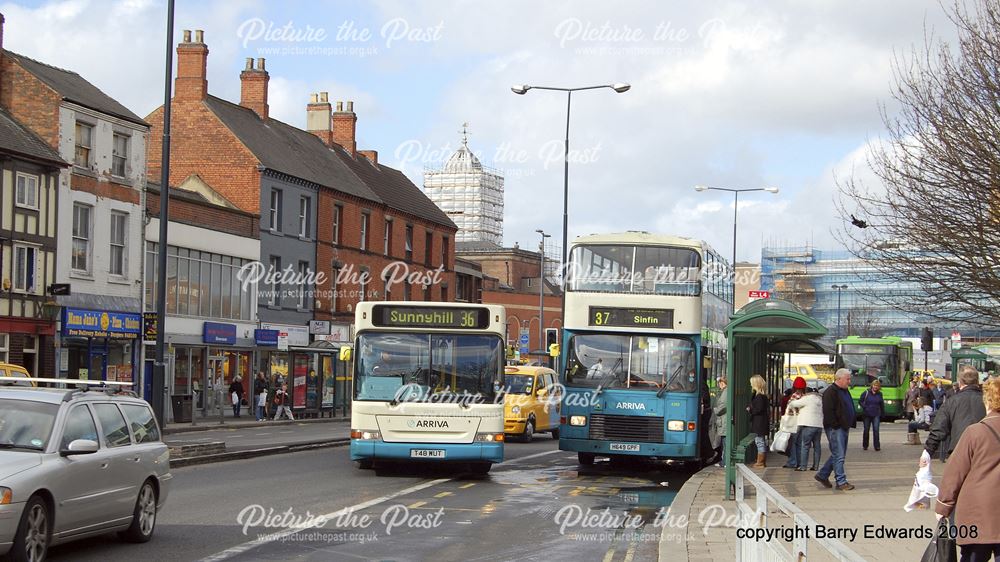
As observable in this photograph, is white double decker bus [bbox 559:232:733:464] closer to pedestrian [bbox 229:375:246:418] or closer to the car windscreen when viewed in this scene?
the car windscreen

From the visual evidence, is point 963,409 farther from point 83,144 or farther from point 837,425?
point 83,144

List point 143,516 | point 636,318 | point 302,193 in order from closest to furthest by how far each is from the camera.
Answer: point 143,516 < point 636,318 < point 302,193

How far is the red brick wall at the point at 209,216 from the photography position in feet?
138

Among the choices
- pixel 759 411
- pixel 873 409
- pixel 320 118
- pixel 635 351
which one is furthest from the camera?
pixel 320 118

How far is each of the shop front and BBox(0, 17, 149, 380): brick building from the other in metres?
0.03

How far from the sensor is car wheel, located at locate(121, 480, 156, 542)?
12.3 metres

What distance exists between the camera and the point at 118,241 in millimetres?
39562

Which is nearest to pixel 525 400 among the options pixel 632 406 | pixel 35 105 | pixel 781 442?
pixel 632 406

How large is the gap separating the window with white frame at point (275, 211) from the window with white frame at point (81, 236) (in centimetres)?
1364

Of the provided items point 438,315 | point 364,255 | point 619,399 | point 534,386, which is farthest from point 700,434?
point 364,255

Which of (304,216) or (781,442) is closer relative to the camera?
(781,442)

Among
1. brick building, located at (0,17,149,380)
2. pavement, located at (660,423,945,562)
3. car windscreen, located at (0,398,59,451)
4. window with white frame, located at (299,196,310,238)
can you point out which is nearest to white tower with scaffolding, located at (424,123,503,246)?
window with white frame, located at (299,196,310,238)

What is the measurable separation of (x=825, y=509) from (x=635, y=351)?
734cm

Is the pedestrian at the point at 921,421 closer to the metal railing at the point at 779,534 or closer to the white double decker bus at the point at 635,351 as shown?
the white double decker bus at the point at 635,351
